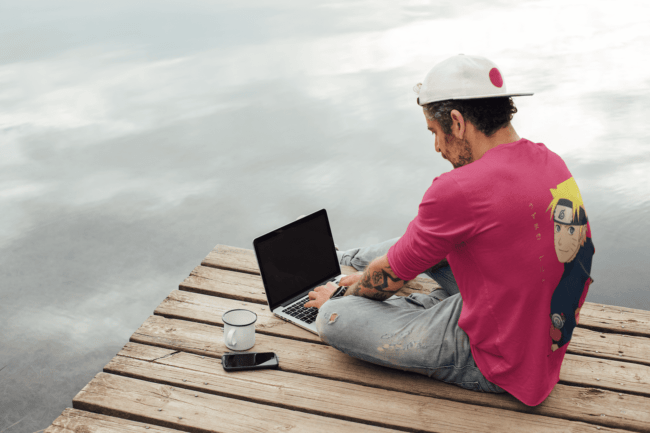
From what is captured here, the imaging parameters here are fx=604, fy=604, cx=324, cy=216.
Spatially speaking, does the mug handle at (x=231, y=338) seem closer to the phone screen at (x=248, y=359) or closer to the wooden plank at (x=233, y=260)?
the phone screen at (x=248, y=359)

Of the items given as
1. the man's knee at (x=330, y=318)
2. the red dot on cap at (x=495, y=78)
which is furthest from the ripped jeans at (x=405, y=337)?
the red dot on cap at (x=495, y=78)

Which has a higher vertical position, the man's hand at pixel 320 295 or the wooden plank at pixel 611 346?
the man's hand at pixel 320 295

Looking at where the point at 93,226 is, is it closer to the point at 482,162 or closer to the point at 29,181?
the point at 29,181

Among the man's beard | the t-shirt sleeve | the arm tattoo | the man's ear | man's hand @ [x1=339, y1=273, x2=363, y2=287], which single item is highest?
the man's ear

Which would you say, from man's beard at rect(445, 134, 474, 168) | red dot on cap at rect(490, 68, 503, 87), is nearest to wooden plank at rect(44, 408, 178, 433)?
man's beard at rect(445, 134, 474, 168)

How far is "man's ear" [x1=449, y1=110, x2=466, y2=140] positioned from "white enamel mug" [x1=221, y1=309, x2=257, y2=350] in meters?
0.94

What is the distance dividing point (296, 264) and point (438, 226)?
0.84m

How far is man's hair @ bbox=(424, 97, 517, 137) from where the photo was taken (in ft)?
5.67

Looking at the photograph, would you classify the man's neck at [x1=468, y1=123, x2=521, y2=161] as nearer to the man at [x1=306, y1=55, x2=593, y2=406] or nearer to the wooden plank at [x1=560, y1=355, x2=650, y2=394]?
the man at [x1=306, y1=55, x2=593, y2=406]

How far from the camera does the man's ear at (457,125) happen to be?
5.75 feet

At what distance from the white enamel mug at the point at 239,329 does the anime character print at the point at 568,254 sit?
3.27 ft

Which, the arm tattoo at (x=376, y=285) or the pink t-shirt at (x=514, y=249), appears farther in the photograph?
the arm tattoo at (x=376, y=285)

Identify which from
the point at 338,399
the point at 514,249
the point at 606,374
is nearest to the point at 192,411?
the point at 338,399

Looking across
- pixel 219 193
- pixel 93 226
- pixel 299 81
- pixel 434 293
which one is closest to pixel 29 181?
pixel 93 226
